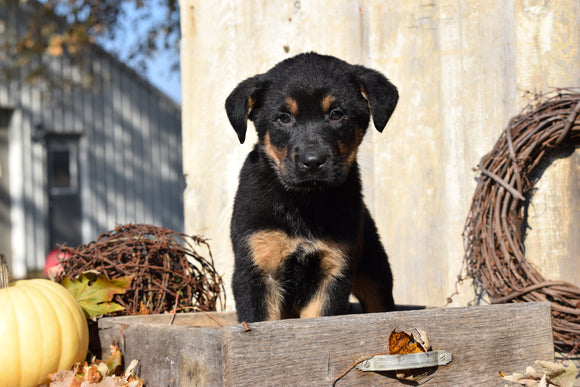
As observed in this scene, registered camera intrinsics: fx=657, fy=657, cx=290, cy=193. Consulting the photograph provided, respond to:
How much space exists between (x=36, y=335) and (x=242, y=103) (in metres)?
1.49

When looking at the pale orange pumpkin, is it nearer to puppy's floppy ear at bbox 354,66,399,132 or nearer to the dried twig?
the dried twig

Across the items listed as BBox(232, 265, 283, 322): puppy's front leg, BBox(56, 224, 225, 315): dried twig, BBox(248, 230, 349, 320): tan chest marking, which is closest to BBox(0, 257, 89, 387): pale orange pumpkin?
BBox(56, 224, 225, 315): dried twig

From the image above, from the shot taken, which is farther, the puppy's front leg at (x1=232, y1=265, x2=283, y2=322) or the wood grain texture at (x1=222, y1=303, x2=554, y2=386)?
the puppy's front leg at (x1=232, y1=265, x2=283, y2=322)

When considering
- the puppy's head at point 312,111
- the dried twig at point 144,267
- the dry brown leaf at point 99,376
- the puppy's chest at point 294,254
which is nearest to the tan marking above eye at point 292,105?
the puppy's head at point 312,111

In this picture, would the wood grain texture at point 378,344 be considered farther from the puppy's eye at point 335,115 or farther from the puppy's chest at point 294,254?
the puppy's eye at point 335,115

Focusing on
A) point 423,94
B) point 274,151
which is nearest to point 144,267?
point 274,151

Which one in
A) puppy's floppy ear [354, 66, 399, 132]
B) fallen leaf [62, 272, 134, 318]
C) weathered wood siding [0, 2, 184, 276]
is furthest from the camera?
weathered wood siding [0, 2, 184, 276]

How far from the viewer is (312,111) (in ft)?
11.0

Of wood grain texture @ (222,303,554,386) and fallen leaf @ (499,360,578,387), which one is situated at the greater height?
wood grain texture @ (222,303,554,386)

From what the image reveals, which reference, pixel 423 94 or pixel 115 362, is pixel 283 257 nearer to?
pixel 115 362

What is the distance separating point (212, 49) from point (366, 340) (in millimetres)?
3196

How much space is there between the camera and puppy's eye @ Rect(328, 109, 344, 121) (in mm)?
3375

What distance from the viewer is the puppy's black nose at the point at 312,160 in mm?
3129

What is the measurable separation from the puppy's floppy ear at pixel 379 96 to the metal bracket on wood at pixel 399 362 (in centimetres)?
119
